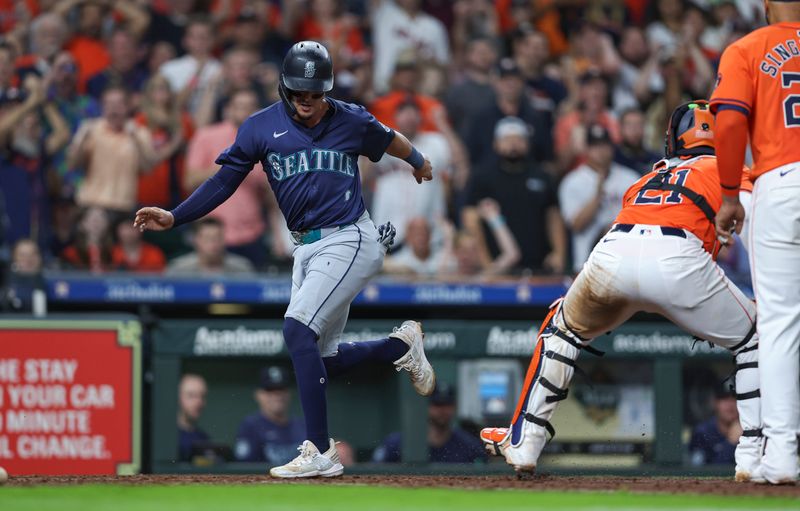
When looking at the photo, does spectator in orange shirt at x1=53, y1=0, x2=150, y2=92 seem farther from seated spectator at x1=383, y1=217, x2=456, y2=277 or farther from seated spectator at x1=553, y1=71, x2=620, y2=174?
seated spectator at x1=553, y1=71, x2=620, y2=174

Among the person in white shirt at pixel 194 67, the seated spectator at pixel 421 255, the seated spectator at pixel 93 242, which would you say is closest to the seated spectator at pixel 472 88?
the seated spectator at pixel 421 255

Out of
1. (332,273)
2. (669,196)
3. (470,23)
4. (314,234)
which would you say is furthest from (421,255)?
(669,196)

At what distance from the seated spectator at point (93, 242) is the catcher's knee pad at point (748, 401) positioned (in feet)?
19.4

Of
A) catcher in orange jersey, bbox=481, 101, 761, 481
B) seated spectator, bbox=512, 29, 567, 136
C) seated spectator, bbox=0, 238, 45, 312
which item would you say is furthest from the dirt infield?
seated spectator, bbox=512, 29, 567, 136

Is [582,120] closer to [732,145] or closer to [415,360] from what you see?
[415,360]

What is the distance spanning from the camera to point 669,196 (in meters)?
6.18

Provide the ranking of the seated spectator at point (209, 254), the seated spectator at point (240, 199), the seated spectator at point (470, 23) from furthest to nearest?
the seated spectator at point (470, 23) < the seated spectator at point (240, 199) < the seated spectator at point (209, 254)

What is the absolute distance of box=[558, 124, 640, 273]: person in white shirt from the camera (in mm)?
11438

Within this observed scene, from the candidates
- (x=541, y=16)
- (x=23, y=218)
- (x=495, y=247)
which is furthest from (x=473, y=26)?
(x=23, y=218)

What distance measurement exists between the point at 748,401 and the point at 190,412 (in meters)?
4.86

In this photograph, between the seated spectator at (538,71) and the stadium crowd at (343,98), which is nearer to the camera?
the stadium crowd at (343,98)

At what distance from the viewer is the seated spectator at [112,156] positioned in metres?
11.0

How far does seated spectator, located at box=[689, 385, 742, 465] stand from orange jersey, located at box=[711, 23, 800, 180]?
4631mm

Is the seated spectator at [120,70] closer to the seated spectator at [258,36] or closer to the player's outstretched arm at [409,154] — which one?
the seated spectator at [258,36]
